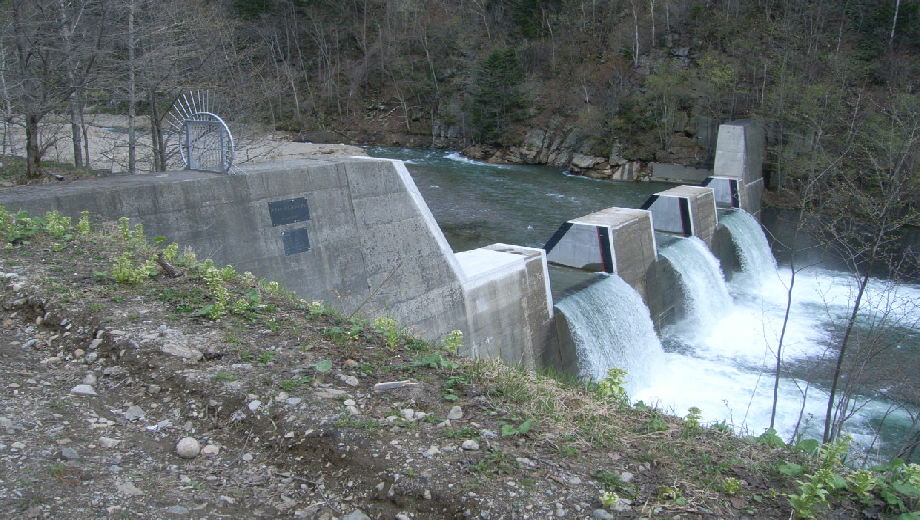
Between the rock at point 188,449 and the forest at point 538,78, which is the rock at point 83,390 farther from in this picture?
the forest at point 538,78

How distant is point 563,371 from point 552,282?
2.49 m

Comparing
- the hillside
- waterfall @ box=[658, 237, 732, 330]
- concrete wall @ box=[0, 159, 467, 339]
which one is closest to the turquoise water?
waterfall @ box=[658, 237, 732, 330]

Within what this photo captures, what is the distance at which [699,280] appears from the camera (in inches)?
629

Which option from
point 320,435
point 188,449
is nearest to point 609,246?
point 320,435

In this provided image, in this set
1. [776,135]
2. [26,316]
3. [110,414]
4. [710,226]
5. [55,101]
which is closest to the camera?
[110,414]

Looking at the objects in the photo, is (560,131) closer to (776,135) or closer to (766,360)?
(776,135)

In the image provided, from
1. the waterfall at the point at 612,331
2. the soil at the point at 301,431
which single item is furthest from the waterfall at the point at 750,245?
the soil at the point at 301,431

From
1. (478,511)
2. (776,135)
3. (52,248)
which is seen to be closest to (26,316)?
(52,248)

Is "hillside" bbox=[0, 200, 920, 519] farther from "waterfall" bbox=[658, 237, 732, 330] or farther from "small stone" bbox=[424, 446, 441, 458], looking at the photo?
"waterfall" bbox=[658, 237, 732, 330]

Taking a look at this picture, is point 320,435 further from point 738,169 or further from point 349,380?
point 738,169

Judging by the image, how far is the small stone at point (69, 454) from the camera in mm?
3133

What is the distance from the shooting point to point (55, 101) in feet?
31.6

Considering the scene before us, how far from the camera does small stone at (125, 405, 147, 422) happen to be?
144 inches

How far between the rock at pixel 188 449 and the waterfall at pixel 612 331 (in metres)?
8.37
